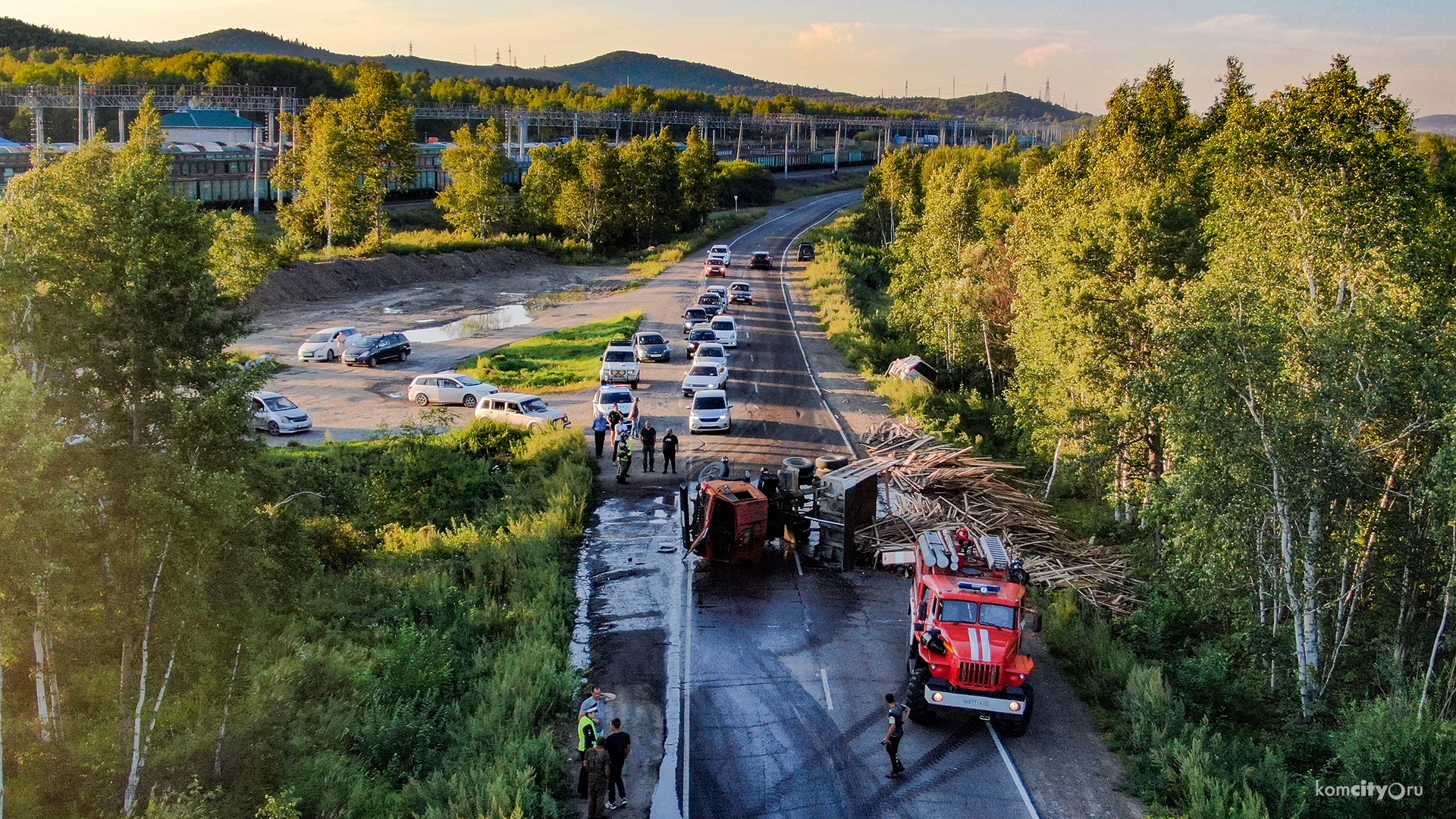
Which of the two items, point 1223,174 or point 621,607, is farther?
point 1223,174

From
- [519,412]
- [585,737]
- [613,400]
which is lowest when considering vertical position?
[585,737]

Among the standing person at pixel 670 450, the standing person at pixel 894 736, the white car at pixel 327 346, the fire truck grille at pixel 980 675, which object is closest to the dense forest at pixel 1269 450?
the fire truck grille at pixel 980 675

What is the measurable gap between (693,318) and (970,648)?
43.2 metres

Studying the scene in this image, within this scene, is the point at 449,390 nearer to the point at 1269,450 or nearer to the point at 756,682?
the point at 756,682

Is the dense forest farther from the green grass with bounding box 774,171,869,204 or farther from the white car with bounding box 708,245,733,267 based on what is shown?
the green grass with bounding box 774,171,869,204

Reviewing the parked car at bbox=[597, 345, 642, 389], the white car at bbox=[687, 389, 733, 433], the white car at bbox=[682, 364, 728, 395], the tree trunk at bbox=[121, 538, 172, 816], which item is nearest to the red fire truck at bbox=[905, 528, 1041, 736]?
the tree trunk at bbox=[121, 538, 172, 816]

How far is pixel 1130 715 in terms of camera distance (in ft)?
56.6

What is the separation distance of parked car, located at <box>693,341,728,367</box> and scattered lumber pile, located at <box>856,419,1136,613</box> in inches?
580

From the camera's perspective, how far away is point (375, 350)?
5119 centimetres

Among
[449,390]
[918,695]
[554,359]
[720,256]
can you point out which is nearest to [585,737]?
[918,695]

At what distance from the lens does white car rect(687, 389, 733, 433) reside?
35906mm

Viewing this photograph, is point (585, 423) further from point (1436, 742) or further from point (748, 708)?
point (1436, 742)

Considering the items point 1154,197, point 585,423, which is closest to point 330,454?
point 585,423

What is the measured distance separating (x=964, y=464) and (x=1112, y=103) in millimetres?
15958
